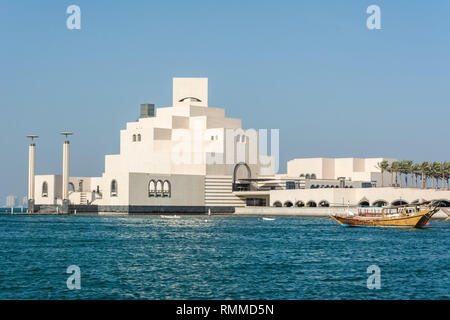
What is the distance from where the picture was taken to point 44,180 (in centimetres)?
16488

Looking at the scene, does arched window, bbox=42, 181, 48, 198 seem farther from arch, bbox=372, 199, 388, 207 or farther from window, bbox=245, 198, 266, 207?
arch, bbox=372, 199, 388, 207

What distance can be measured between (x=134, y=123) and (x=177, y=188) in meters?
26.9

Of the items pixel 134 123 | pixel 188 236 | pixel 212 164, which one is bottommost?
pixel 188 236

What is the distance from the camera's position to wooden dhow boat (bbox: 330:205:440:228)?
87.1m

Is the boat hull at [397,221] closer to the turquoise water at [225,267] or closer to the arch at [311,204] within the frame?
the turquoise water at [225,267]

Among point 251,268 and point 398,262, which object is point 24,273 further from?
point 398,262

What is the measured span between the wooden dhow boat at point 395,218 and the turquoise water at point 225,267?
15.4 metres

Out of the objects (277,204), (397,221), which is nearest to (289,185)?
(277,204)

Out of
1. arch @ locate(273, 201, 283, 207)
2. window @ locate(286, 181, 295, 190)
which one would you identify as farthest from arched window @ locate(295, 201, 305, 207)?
window @ locate(286, 181, 295, 190)

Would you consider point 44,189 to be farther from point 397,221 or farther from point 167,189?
point 397,221

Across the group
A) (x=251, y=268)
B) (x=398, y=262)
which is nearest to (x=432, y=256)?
(x=398, y=262)

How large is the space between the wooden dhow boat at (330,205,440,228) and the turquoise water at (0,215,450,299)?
606 inches

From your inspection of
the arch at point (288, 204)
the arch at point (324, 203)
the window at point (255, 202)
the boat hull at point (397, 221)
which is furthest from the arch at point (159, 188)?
the boat hull at point (397, 221)

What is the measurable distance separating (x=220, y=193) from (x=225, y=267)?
109069 millimetres
